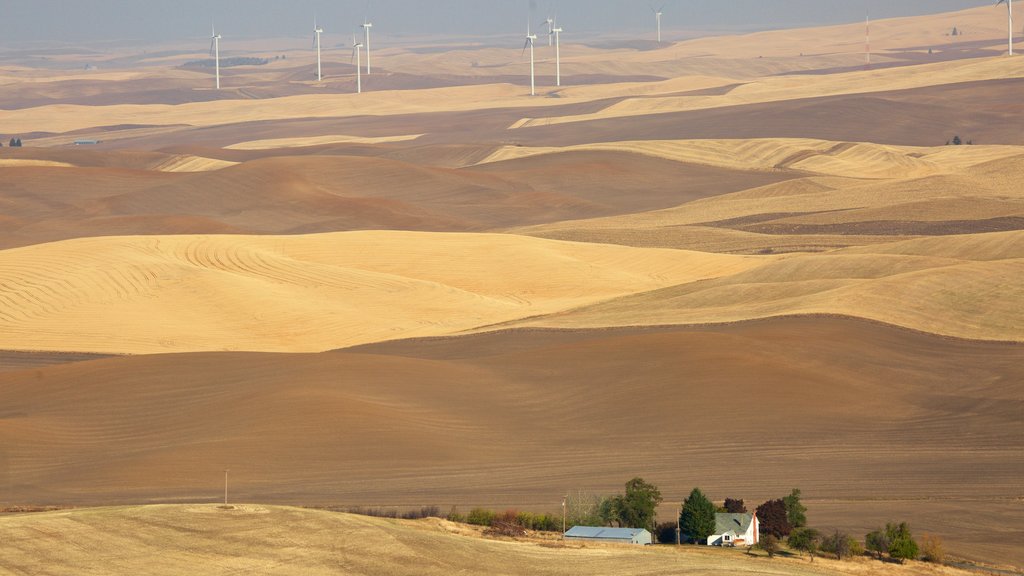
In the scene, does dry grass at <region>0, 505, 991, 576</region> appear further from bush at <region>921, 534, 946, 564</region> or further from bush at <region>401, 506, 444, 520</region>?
bush at <region>401, 506, 444, 520</region>

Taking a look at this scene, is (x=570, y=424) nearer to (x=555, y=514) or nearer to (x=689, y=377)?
(x=689, y=377)

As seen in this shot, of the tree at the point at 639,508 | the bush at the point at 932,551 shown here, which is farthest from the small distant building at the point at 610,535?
the bush at the point at 932,551

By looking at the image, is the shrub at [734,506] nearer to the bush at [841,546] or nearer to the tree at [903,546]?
the bush at [841,546]

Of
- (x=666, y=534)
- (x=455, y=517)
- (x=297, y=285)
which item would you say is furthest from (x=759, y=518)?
(x=297, y=285)

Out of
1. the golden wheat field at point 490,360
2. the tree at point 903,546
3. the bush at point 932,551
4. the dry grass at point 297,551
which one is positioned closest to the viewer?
the dry grass at point 297,551

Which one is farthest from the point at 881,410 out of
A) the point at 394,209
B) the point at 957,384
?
the point at 394,209
